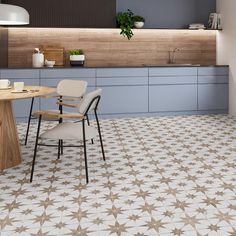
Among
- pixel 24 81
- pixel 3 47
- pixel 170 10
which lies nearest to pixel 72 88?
pixel 24 81

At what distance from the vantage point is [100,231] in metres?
2.63

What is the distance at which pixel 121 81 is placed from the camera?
6777 millimetres

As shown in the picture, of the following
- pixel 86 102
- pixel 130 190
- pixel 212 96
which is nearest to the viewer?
pixel 130 190

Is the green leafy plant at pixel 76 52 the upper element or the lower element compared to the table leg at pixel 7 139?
upper

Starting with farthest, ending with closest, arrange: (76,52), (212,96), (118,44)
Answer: (118,44), (212,96), (76,52)

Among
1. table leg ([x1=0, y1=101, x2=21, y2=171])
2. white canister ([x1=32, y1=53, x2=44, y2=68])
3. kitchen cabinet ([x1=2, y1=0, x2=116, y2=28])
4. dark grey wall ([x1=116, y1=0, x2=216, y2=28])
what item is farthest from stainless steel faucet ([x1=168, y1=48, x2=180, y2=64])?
table leg ([x1=0, y1=101, x2=21, y2=171])

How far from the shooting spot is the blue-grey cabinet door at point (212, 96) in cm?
707

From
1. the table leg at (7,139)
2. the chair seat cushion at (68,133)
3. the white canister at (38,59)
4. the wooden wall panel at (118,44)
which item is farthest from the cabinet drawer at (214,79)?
the table leg at (7,139)

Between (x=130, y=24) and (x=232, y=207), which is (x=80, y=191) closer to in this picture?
(x=232, y=207)

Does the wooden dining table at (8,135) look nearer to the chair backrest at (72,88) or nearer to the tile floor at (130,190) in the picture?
the tile floor at (130,190)

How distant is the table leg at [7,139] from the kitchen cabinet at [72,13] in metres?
3.17

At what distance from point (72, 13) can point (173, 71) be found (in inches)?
77.8

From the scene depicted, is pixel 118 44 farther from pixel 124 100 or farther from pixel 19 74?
pixel 19 74

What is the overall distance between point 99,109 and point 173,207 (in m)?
3.89
